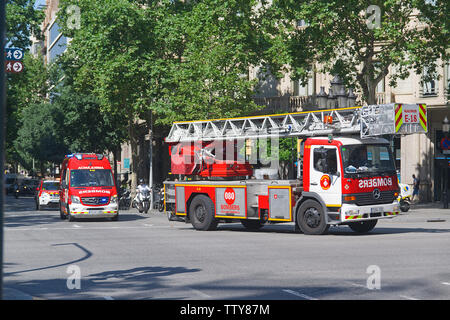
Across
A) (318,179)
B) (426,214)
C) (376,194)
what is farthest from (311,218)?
(426,214)

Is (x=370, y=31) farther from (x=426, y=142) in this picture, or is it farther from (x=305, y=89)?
(x=305, y=89)

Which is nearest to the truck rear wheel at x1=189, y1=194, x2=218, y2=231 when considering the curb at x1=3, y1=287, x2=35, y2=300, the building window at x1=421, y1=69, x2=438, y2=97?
the curb at x1=3, y1=287, x2=35, y2=300

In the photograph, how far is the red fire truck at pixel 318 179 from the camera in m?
20.0

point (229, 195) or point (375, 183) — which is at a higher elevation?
point (375, 183)

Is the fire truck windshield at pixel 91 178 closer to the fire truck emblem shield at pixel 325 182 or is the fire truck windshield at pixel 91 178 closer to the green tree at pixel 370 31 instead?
the green tree at pixel 370 31

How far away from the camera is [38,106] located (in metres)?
67.0

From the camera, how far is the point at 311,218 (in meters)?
20.5

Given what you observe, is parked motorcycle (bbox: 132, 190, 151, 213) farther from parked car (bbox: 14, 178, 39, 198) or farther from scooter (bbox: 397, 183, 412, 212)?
parked car (bbox: 14, 178, 39, 198)

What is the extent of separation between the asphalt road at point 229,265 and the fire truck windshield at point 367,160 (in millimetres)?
1785

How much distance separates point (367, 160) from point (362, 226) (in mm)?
2287

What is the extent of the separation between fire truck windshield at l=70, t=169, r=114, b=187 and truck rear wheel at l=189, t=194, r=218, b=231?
661cm

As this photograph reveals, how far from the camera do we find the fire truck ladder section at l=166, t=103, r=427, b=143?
65.6 feet
